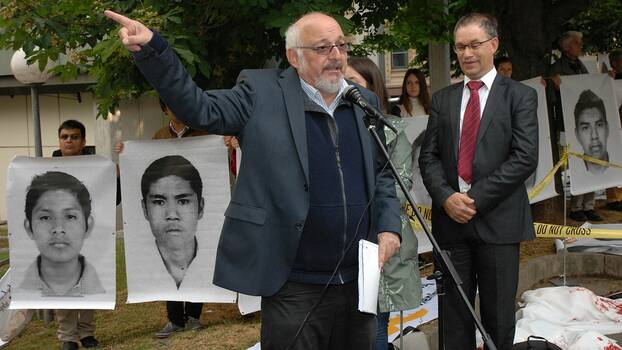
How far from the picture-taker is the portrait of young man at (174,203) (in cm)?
603

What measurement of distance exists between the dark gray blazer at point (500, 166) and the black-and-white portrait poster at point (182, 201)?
6.76 feet

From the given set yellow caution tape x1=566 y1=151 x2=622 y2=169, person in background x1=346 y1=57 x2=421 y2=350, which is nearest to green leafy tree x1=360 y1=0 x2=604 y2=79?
yellow caution tape x1=566 y1=151 x2=622 y2=169

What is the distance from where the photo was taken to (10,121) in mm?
20938

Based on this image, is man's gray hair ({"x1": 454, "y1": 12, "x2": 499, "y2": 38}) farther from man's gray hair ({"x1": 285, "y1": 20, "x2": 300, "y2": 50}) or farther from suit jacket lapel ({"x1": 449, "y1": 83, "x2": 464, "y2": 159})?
man's gray hair ({"x1": 285, "y1": 20, "x2": 300, "y2": 50})

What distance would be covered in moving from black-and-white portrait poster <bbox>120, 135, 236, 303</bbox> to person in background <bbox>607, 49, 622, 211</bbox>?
19.7 feet

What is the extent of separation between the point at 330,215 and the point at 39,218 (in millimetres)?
3635

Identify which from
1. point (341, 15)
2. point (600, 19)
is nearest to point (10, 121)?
point (600, 19)

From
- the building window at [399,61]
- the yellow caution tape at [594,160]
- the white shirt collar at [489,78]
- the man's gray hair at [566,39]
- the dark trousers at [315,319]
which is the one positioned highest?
the building window at [399,61]

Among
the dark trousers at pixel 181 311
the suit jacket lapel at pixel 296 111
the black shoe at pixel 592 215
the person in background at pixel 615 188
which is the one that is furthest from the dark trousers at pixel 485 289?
the person in background at pixel 615 188

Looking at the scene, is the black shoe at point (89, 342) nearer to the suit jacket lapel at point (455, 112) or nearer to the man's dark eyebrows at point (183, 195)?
the man's dark eyebrows at point (183, 195)

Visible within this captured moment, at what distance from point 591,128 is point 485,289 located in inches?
201

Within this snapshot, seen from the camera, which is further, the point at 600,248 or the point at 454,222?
the point at 600,248

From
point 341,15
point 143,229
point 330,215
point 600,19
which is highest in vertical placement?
point 600,19

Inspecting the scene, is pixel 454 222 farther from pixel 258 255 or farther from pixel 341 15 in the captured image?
pixel 341 15
